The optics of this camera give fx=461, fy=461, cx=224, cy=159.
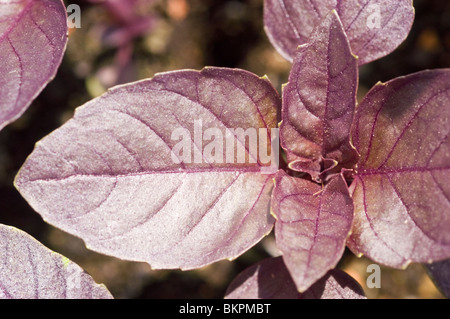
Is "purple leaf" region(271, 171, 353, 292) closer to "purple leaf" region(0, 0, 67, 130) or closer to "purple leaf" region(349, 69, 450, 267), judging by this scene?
"purple leaf" region(349, 69, 450, 267)

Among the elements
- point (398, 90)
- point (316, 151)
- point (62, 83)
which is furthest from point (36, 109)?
point (398, 90)

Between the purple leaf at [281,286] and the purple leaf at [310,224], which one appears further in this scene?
the purple leaf at [281,286]

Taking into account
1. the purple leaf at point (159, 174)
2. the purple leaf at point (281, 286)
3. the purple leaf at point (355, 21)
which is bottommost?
the purple leaf at point (281, 286)

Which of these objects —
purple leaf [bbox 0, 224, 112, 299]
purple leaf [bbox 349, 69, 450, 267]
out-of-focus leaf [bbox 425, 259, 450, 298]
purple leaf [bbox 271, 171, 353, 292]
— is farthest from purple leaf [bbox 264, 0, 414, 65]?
purple leaf [bbox 0, 224, 112, 299]

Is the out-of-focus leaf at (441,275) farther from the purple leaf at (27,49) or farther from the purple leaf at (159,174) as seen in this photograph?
the purple leaf at (27,49)

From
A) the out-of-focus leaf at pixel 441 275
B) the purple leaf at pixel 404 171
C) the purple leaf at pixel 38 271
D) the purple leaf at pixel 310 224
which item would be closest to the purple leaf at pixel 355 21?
the purple leaf at pixel 404 171

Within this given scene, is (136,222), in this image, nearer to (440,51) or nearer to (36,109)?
(36,109)

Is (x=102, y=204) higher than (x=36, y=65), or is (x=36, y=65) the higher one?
(x=36, y=65)

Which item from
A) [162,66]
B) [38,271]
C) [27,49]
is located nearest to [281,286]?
[38,271]
